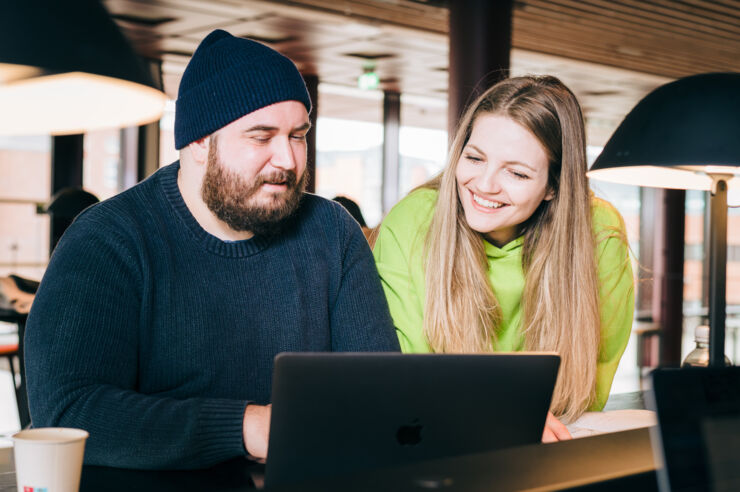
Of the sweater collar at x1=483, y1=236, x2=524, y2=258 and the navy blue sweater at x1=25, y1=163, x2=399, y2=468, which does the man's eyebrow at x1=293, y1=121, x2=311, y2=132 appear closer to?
the navy blue sweater at x1=25, y1=163, x2=399, y2=468

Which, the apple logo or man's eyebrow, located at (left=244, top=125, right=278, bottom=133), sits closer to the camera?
the apple logo

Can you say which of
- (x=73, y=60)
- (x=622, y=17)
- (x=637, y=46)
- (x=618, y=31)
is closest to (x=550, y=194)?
(x=73, y=60)

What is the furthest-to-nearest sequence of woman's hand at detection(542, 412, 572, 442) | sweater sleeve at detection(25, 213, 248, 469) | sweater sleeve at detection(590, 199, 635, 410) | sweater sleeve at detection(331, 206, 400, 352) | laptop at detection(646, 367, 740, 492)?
sweater sleeve at detection(590, 199, 635, 410), sweater sleeve at detection(331, 206, 400, 352), woman's hand at detection(542, 412, 572, 442), sweater sleeve at detection(25, 213, 248, 469), laptop at detection(646, 367, 740, 492)

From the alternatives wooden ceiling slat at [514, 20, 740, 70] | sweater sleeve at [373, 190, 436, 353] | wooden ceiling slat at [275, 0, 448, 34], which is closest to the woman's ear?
sweater sleeve at [373, 190, 436, 353]

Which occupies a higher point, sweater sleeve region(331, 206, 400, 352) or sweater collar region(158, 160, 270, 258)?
sweater collar region(158, 160, 270, 258)

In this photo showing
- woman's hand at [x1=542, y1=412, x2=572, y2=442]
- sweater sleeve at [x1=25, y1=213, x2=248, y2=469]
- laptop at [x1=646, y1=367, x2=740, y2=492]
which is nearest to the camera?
laptop at [x1=646, y1=367, x2=740, y2=492]

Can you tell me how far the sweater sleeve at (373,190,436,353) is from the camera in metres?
1.81

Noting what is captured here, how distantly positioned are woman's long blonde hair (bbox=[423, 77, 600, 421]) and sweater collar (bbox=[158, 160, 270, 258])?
47 cm

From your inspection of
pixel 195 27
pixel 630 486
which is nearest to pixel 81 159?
pixel 195 27

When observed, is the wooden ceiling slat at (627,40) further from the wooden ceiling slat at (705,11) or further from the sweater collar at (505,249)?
the sweater collar at (505,249)

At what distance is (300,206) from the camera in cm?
168

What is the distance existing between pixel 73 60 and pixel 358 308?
2.86ft

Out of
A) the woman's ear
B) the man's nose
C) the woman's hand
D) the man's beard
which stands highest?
the man's nose

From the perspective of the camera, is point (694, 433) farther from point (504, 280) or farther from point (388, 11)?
point (388, 11)
